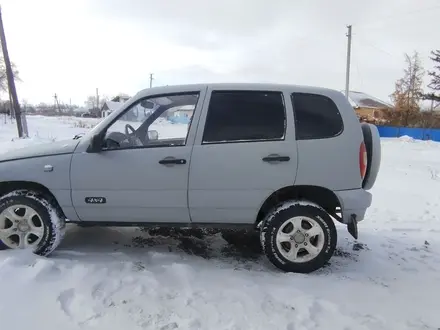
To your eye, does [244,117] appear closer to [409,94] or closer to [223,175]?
[223,175]

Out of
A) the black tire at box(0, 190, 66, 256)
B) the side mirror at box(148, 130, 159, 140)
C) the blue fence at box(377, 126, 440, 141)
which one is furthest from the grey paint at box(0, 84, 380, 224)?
the blue fence at box(377, 126, 440, 141)

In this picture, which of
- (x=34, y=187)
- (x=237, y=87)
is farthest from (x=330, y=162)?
(x=34, y=187)

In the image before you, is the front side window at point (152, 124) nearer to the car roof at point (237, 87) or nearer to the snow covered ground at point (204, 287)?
the car roof at point (237, 87)

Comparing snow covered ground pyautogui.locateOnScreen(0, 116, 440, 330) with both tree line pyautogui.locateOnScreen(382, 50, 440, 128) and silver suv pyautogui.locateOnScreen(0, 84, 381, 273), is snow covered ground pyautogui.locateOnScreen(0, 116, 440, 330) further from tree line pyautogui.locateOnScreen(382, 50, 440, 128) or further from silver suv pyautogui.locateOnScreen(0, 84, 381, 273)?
tree line pyautogui.locateOnScreen(382, 50, 440, 128)

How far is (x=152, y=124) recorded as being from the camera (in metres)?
4.14

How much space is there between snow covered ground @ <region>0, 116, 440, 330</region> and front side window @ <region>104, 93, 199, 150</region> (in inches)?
Answer: 47.7

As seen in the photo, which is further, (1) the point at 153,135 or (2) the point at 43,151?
Answer: (1) the point at 153,135

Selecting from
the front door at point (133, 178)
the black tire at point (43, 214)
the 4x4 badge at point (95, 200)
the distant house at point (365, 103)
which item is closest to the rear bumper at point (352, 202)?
the front door at point (133, 178)

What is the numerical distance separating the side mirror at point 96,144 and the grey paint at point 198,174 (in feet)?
0.17

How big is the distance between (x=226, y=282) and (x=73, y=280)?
135 centimetres

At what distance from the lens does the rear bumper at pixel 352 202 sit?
3.64 meters

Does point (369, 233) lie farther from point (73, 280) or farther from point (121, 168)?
point (73, 280)

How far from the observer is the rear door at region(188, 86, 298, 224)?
357 centimetres

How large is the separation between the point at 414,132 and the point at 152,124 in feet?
101
